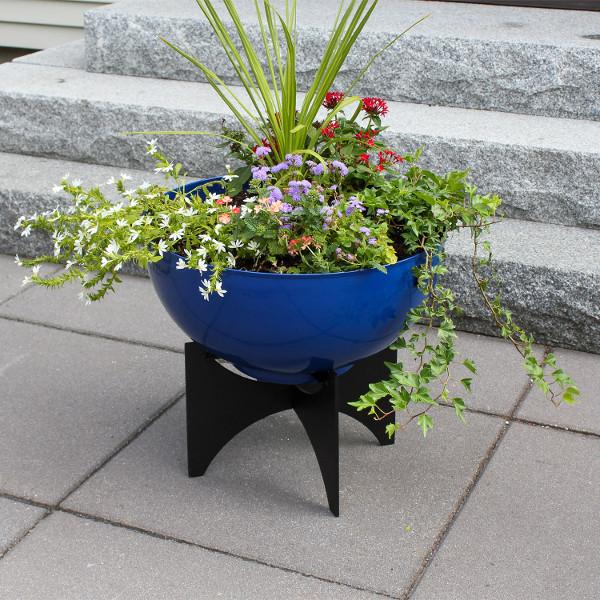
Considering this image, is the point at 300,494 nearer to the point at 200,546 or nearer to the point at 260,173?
the point at 200,546

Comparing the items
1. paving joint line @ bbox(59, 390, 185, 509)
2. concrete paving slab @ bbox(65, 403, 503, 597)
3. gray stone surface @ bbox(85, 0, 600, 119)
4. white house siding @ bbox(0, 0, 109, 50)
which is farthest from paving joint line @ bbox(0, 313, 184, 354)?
white house siding @ bbox(0, 0, 109, 50)

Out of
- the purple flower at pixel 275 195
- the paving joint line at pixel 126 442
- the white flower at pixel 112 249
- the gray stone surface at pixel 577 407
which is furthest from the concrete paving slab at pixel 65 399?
the gray stone surface at pixel 577 407

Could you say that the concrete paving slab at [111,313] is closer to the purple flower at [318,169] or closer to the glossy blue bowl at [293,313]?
the glossy blue bowl at [293,313]

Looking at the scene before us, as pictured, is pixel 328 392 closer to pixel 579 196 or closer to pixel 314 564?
pixel 314 564

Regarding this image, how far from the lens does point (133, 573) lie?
2.01 metres

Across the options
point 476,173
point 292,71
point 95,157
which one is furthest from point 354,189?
point 95,157

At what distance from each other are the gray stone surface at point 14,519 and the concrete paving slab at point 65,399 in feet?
0.15

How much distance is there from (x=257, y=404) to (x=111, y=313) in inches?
39.5

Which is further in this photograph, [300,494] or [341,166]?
[300,494]

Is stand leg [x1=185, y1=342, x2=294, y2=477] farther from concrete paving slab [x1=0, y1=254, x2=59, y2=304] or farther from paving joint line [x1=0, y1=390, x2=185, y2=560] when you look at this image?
concrete paving slab [x1=0, y1=254, x2=59, y2=304]

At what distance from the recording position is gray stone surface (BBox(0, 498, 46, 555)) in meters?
2.12

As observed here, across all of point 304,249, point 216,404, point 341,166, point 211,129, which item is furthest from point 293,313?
point 211,129

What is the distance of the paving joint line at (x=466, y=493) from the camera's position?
2004 mm

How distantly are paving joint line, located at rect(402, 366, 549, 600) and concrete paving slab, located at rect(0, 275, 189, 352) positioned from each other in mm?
980
